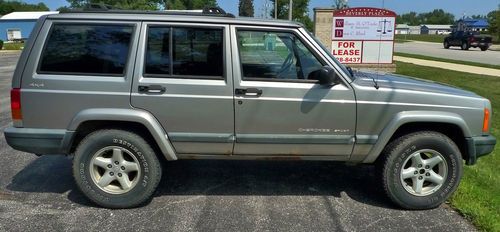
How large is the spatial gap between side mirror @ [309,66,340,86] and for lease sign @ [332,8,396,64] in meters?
9.10

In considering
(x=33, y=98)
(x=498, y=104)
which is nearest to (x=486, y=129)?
(x=33, y=98)

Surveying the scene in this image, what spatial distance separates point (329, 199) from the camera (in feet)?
14.1

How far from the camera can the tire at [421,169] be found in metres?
3.93

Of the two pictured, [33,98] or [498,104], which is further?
[498,104]

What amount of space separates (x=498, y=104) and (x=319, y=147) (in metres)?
7.48

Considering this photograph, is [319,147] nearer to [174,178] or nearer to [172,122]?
[172,122]

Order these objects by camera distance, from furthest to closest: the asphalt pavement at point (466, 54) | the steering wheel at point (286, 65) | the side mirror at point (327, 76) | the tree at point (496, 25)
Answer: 1. the tree at point (496, 25)
2. the asphalt pavement at point (466, 54)
3. the steering wheel at point (286, 65)
4. the side mirror at point (327, 76)

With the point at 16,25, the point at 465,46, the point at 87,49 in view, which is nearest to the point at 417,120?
the point at 87,49

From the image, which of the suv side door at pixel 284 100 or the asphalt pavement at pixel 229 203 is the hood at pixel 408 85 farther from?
the asphalt pavement at pixel 229 203

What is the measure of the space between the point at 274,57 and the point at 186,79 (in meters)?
0.87

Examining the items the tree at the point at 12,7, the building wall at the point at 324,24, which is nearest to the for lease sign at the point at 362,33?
the building wall at the point at 324,24

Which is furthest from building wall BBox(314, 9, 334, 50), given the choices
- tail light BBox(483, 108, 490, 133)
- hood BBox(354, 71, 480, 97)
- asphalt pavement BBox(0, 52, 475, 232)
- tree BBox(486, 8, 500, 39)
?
tree BBox(486, 8, 500, 39)

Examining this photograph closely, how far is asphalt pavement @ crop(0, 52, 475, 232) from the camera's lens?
371 centimetres

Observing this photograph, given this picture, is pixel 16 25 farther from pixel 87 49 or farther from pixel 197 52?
pixel 197 52
